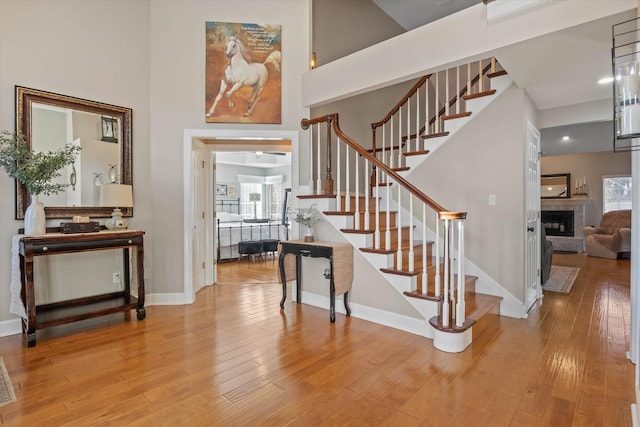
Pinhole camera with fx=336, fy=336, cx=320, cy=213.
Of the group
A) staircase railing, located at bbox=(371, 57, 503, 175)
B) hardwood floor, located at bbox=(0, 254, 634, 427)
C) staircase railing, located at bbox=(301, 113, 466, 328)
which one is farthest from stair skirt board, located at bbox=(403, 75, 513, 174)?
hardwood floor, located at bbox=(0, 254, 634, 427)

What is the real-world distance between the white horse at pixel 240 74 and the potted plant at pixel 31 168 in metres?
1.71

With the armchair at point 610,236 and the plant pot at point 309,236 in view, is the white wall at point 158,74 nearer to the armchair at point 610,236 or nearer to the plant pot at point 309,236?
the plant pot at point 309,236

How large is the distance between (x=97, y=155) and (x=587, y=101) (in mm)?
5387

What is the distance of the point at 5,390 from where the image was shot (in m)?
2.09

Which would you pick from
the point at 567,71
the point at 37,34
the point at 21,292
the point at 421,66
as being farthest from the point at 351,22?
the point at 21,292

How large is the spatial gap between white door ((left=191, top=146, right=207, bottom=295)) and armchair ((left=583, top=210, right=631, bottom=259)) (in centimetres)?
819

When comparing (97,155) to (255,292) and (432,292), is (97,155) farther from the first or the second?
(432,292)

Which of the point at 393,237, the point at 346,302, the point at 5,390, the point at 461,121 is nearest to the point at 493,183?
the point at 461,121

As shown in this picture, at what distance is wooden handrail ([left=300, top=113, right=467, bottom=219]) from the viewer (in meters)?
2.75

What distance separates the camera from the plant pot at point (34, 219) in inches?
115

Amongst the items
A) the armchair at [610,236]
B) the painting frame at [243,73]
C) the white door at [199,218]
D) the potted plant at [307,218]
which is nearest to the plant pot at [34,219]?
the white door at [199,218]

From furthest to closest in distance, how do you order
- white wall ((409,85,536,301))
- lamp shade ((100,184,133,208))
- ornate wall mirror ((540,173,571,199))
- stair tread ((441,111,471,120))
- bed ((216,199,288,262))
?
1. ornate wall mirror ((540,173,571,199))
2. bed ((216,199,288,262))
3. stair tread ((441,111,471,120))
4. white wall ((409,85,536,301))
5. lamp shade ((100,184,133,208))

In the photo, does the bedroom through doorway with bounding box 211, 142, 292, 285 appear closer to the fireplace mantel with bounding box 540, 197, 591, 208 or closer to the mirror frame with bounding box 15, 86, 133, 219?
the mirror frame with bounding box 15, 86, 133, 219

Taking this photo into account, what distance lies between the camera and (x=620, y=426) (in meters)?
1.75
